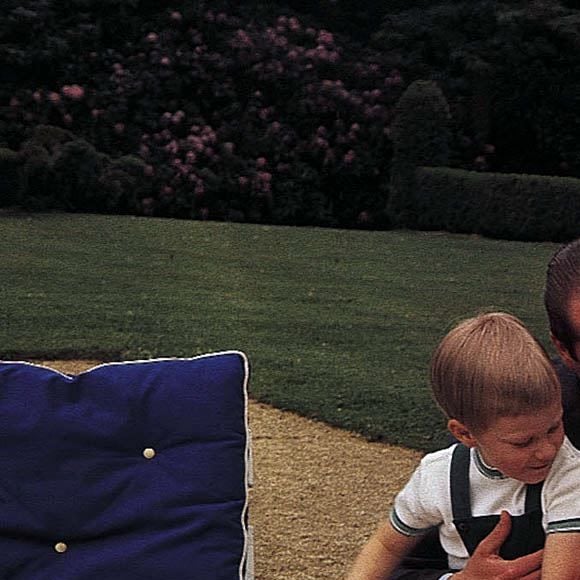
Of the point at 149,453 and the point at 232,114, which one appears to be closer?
the point at 149,453

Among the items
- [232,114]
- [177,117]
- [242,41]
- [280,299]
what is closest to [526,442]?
[280,299]

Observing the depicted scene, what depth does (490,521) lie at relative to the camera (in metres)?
2.14

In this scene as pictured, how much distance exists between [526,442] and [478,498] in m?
0.19

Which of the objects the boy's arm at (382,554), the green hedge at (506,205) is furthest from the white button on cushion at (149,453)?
the green hedge at (506,205)

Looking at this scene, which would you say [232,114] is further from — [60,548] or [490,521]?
[490,521]

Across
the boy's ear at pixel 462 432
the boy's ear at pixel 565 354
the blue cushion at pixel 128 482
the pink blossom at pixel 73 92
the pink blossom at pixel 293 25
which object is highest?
the boy's ear at pixel 565 354

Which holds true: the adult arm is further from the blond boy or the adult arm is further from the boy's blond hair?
the boy's blond hair

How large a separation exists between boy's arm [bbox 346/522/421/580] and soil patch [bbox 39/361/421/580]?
1.58 m

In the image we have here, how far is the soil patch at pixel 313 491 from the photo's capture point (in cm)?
400

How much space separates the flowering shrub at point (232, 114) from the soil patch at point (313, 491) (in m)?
8.94

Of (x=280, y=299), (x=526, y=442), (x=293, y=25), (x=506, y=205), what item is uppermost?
(x=526, y=442)

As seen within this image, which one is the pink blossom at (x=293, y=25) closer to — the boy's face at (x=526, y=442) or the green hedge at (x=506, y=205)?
the green hedge at (x=506, y=205)

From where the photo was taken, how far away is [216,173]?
14.5 metres

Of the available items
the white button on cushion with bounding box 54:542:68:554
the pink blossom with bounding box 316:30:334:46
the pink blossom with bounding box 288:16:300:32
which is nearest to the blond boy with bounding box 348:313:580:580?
the white button on cushion with bounding box 54:542:68:554
